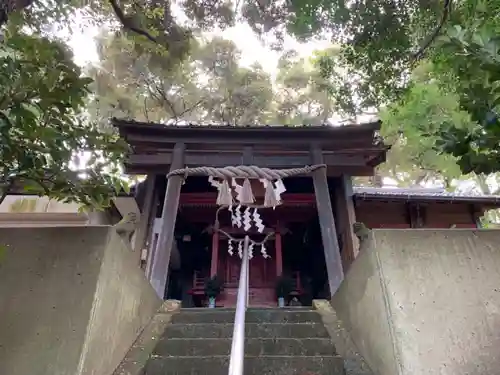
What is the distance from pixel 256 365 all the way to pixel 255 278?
6388mm

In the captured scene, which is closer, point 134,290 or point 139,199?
point 134,290

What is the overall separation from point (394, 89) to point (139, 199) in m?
5.63

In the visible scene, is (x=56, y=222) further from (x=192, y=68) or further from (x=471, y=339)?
(x=192, y=68)

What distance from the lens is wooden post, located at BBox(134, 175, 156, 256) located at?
26.9 feet

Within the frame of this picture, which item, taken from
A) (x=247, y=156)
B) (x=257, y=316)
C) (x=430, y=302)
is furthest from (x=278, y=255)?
(x=430, y=302)

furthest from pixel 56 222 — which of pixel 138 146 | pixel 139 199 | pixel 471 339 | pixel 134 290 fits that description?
pixel 471 339

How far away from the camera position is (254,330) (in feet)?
13.2

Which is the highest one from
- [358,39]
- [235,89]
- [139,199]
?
[235,89]

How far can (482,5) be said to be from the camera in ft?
11.0

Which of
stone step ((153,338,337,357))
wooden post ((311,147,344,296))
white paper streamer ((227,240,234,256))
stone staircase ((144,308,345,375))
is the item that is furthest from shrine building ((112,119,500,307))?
stone step ((153,338,337,357))

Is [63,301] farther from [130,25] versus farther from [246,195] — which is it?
[130,25]

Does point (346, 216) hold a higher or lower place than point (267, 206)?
higher

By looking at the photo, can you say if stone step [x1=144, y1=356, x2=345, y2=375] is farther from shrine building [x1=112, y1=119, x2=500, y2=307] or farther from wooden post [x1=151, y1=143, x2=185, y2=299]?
shrine building [x1=112, y1=119, x2=500, y2=307]

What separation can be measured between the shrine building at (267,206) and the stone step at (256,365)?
2.43m
